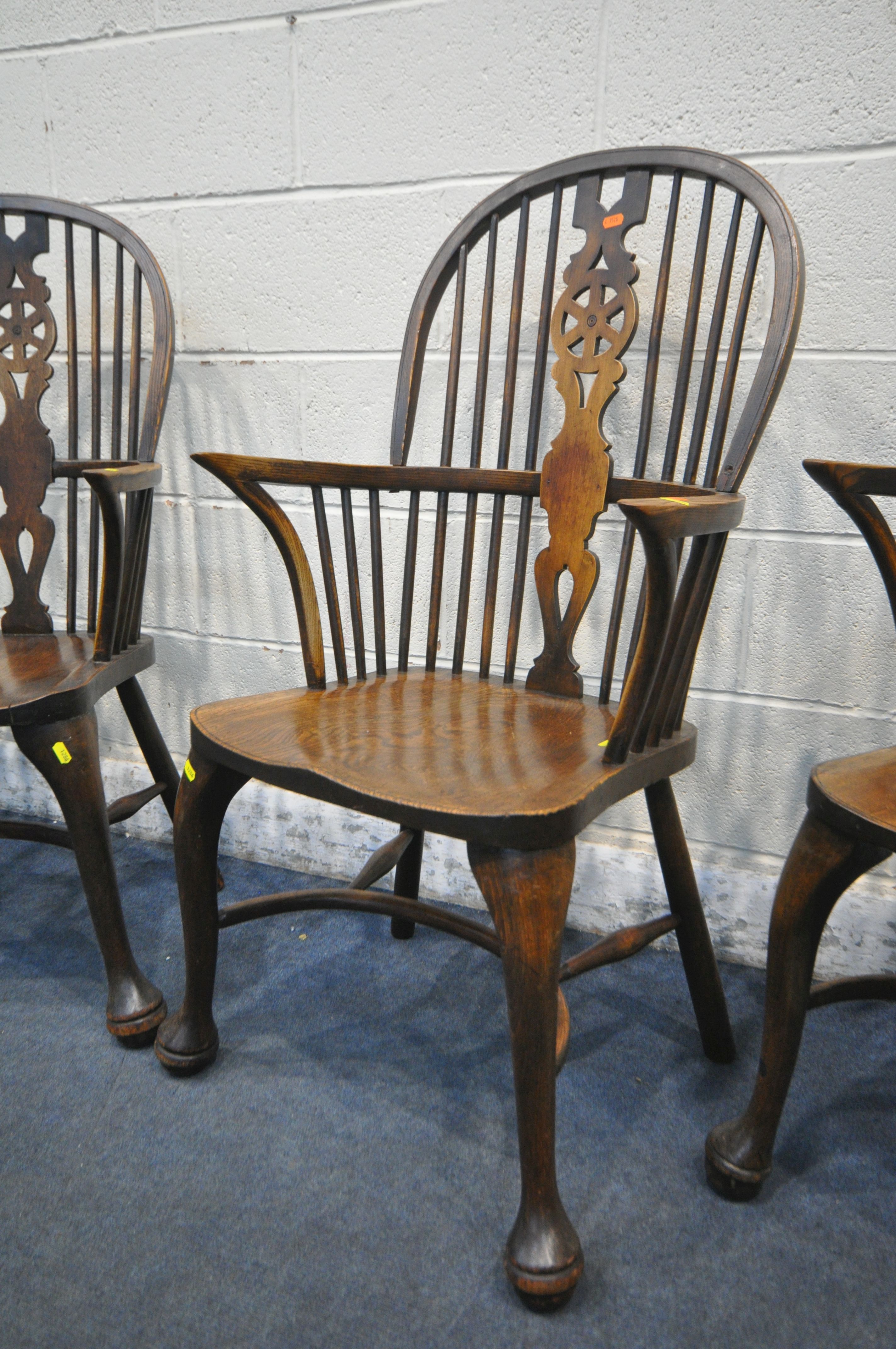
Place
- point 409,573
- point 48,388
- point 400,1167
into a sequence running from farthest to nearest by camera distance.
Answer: point 48,388 → point 409,573 → point 400,1167

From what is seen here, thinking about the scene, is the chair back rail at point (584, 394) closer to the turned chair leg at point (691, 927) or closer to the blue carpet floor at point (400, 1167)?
the turned chair leg at point (691, 927)

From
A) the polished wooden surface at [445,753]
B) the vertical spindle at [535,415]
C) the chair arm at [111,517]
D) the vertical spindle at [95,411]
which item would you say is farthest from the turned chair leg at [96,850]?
the vertical spindle at [535,415]

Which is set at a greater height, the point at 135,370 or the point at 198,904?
the point at 135,370

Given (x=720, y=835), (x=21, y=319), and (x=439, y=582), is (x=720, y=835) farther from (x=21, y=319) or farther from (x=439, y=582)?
(x=21, y=319)

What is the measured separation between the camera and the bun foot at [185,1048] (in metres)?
1.21

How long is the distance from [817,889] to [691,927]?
0.28 meters

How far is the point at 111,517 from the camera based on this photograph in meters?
1.21

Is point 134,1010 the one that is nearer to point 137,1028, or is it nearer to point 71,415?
point 137,1028

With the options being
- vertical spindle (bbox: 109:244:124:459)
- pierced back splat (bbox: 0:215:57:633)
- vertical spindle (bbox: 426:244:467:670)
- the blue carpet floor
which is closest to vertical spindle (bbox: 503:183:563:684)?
vertical spindle (bbox: 426:244:467:670)

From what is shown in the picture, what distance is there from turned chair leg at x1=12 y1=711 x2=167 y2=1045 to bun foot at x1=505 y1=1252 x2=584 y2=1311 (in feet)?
2.03

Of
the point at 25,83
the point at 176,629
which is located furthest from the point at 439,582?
the point at 25,83

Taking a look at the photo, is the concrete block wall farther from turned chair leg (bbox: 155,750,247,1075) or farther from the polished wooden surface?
turned chair leg (bbox: 155,750,247,1075)

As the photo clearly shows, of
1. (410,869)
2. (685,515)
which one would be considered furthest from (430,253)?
(410,869)

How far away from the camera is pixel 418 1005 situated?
1383 millimetres
